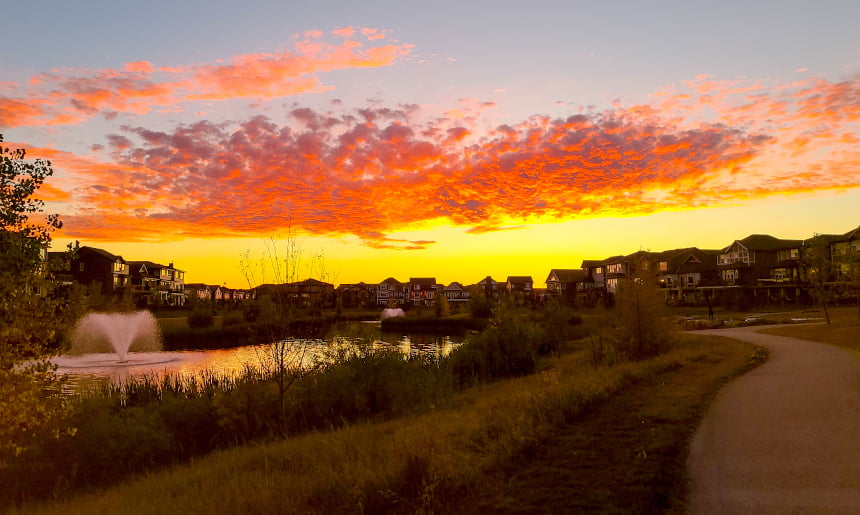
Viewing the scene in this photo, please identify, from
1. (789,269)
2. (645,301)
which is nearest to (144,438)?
(645,301)

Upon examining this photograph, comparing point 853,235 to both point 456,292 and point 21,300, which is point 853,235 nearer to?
point 21,300

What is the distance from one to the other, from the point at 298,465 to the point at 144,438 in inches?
239

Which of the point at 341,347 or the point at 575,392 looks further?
the point at 341,347

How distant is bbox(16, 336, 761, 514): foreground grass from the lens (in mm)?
8219

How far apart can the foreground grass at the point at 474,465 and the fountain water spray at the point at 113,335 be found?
32.0 m

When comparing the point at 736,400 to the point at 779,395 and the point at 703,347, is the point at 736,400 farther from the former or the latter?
the point at 703,347

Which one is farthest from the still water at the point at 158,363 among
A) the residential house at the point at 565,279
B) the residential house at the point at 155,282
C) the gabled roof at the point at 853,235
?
the residential house at the point at 565,279

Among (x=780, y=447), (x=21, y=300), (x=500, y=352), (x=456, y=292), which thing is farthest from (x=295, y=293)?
(x=456, y=292)

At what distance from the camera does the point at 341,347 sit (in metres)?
22.0

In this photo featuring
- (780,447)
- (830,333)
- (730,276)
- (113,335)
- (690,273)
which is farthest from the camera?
(690,273)

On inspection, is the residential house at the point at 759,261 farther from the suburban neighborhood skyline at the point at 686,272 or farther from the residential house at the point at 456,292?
the residential house at the point at 456,292

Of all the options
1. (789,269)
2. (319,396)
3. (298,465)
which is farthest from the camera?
(789,269)

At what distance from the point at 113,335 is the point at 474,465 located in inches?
1929

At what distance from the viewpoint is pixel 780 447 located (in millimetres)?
9953
